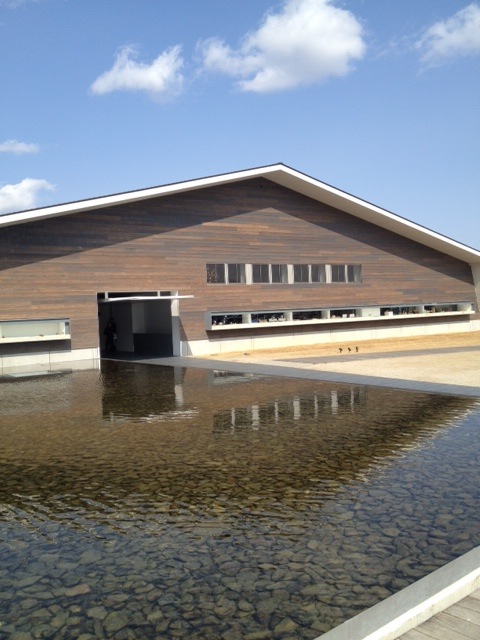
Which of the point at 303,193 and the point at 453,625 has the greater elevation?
the point at 303,193

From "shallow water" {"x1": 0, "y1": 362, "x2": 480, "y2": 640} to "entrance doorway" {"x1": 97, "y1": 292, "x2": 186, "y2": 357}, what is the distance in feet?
50.2

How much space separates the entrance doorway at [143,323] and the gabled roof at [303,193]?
4.15 metres

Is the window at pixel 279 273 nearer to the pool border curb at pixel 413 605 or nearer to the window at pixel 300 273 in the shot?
the window at pixel 300 273

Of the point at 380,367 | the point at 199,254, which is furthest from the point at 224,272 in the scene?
the point at 380,367

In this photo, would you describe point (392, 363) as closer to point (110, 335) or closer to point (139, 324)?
point (139, 324)

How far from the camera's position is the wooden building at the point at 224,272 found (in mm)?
23875

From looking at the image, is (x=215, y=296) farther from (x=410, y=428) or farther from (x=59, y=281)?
(x=410, y=428)

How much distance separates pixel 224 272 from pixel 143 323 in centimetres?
510

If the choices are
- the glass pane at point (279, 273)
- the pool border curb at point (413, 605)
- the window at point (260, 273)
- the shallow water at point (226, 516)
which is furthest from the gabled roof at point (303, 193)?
the pool border curb at point (413, 605)

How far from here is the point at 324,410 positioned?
12.1 meters

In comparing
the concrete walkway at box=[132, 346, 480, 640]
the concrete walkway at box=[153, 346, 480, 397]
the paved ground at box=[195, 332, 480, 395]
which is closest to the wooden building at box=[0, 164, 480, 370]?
the paved ground at box=[195, 332, 480, 395]

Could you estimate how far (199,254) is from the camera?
90.3ft

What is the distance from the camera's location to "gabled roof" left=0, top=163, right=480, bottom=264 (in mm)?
23000

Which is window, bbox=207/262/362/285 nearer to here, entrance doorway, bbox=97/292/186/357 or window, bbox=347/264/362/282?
window, bbox=347/264/362/282
